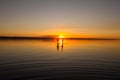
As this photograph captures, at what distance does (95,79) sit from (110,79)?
72.2 inches

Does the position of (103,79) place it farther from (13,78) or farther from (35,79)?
(13,78)

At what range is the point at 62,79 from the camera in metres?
18.4

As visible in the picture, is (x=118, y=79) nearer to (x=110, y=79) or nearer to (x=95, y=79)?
(x=110, y=79)

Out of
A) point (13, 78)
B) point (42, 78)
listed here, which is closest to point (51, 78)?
point (42, 78)

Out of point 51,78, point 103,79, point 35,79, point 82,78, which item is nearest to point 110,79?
point 103,79

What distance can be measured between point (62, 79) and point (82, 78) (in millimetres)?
2412

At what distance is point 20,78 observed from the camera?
18781 millimetres

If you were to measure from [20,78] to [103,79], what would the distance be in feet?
31.0

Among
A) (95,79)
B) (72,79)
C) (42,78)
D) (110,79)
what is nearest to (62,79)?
(72,79)

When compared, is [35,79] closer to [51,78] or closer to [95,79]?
[51,78]

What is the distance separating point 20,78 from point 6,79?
152 cm

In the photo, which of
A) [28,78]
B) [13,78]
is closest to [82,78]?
[28,78]

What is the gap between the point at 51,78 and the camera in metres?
19.0

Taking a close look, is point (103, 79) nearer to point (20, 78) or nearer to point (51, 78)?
point (51, 78)
